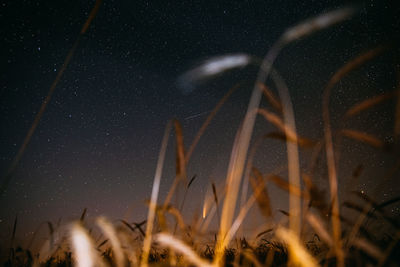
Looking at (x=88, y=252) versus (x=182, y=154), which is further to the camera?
(x=182, y=154)

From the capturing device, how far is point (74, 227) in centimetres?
77

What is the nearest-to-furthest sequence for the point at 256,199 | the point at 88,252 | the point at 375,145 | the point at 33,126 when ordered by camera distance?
the point at 88,252
the point at 375,145
the point at 33,126
the point at 256,199

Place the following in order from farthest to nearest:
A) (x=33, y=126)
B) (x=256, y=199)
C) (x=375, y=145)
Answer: (x=256, y=199) → (x=33, y=126) → (x=375, y=145)

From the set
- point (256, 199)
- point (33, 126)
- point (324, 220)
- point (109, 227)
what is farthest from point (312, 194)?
point (33, 126)

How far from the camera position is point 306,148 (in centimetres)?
110

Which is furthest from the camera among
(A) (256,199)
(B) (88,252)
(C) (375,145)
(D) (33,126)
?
(A) (256,199)

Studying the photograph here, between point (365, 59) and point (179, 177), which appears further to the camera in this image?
point (179, 177)

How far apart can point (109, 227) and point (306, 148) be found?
812 mm

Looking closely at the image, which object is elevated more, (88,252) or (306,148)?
(306,148)

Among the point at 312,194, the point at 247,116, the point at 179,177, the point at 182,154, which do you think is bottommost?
the point at 312,194

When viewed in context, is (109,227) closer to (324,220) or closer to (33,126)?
(33,126)

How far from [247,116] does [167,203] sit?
1.73 feet

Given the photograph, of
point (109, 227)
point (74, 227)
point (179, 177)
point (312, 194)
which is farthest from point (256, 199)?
point (74, 227)

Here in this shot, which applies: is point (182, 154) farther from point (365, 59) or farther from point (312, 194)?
point (365, 59)
